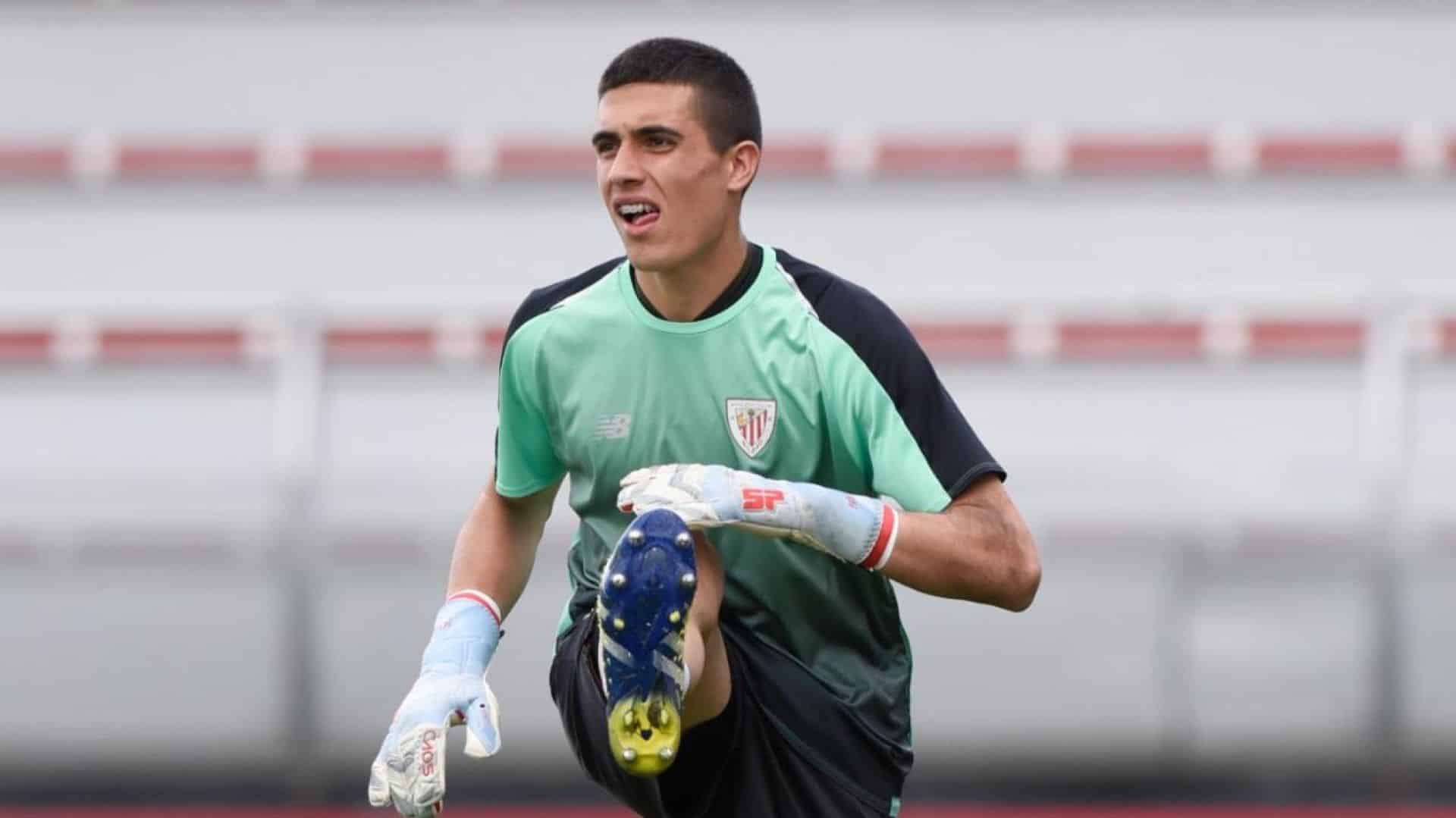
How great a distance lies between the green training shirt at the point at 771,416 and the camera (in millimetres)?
3379

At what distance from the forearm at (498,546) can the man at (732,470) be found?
4 cm

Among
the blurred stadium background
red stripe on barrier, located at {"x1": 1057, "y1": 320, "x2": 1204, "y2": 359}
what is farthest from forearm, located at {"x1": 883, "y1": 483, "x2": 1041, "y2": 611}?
red stripe on barrier, located at {"x1": 1057, "y1": 320, "x2": 1204, "y2": 359}

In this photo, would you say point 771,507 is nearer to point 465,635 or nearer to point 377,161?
point 465,635

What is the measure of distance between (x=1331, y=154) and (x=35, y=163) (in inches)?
247

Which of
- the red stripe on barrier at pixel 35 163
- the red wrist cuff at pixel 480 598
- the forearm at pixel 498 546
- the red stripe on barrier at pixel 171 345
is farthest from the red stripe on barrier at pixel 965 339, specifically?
the red stripe on barrier at pixel 35 163

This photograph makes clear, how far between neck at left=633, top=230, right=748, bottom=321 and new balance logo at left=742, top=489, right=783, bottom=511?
469 millimetres

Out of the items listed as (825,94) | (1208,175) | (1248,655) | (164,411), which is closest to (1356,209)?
(1208,175)

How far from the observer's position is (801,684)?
353cm

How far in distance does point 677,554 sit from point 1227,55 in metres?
8.76

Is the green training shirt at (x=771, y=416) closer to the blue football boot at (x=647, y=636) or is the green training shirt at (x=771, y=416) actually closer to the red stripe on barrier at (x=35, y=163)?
the blue football boot at (x=647, y=636)

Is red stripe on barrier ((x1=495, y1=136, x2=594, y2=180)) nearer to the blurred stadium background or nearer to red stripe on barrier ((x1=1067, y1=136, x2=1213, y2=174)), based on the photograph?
the blurred stadium background

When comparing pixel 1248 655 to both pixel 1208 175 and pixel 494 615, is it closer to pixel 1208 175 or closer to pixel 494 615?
pixel 494 615

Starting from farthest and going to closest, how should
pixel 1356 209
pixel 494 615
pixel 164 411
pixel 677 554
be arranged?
pixel 1356 209 → pixel 164 411 → pixel 494 615 → pixel 677 554

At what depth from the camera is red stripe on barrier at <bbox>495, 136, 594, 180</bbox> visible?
11.0 metres
